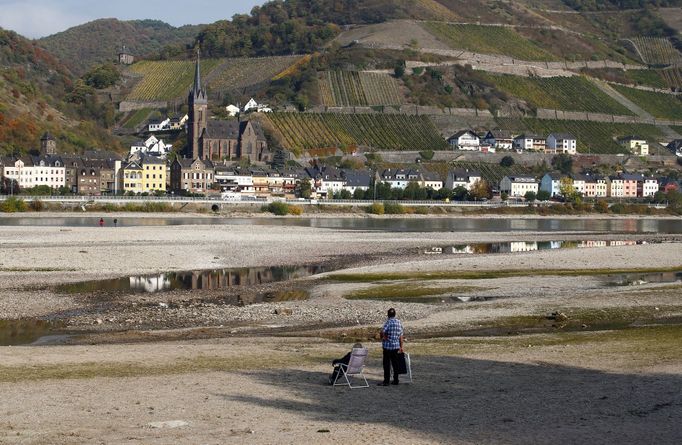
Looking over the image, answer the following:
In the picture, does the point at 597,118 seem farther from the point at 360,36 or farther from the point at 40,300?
the point at 40,300

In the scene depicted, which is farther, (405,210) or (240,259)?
(405,210)

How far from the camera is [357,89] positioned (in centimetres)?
16725

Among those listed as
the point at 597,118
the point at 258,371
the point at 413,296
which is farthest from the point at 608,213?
the point at 258,371

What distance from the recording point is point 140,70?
197 metres

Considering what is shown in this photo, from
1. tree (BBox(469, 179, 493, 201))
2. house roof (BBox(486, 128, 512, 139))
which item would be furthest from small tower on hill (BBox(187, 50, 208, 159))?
house roof (BBox(486, 128, 512, 139))

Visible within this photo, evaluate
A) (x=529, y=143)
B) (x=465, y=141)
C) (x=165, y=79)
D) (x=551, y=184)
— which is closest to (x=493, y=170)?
(x=465, y=141)

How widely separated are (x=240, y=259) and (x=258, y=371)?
104 feet

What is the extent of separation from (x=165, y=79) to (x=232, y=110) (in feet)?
105

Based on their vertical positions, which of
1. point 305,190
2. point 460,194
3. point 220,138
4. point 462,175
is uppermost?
point 220,138

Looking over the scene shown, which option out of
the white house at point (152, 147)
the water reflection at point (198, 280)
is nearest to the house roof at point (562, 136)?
the white house at point (152, 147)

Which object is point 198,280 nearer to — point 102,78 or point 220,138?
point 220,138

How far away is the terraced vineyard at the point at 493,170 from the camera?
14550 cm

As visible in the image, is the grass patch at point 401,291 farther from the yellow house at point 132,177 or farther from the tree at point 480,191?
the tree at point 480,191

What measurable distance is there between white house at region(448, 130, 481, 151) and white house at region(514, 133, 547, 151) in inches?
307
